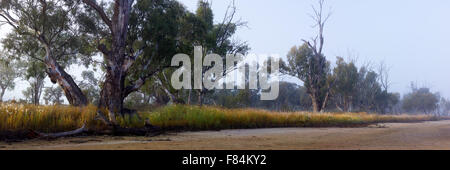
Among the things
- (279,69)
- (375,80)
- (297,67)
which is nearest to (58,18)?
(279,69)

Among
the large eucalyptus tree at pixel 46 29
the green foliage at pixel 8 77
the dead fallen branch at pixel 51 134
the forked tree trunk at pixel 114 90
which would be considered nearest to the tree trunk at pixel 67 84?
the large eucalyptus tree at pixel 46 29

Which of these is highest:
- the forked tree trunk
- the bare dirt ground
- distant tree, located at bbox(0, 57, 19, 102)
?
distant tree, located at bbox(0, 57, 19, 102)

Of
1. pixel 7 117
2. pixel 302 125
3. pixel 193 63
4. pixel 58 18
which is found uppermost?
pixel 58 18

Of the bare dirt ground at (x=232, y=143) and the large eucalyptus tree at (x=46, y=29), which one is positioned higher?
the large eucalyptus tree at (x=46, y=29)

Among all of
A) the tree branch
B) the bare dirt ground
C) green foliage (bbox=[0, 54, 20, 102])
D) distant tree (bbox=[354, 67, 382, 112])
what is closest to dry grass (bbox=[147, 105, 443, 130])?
the bare dirt ground

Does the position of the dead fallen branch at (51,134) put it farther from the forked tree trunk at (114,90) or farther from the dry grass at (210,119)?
the dry grass at (210,119)

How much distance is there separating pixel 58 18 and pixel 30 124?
9396 mm

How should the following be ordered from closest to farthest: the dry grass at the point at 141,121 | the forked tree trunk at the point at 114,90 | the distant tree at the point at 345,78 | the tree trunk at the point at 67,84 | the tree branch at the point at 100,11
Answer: the dry grass at the point at 141,121 < the forked tree trunk at the point at 114,90 < the tree branch at the point at 100,11 < the tree trunk at the point at 67,84 < the distant tree at the point at 345,78

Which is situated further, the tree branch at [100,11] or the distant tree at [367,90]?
the distant tree at [367,90]

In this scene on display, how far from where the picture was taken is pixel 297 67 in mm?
34500

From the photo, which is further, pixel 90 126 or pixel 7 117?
pixel 90 126

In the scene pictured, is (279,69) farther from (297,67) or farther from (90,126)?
(90,126)

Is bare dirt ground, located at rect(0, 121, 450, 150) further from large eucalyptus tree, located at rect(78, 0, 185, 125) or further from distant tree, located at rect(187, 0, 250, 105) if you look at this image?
distant tree, located at rect(187, 0, 250, 105)

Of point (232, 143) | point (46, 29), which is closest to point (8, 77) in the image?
point (46, 29)
